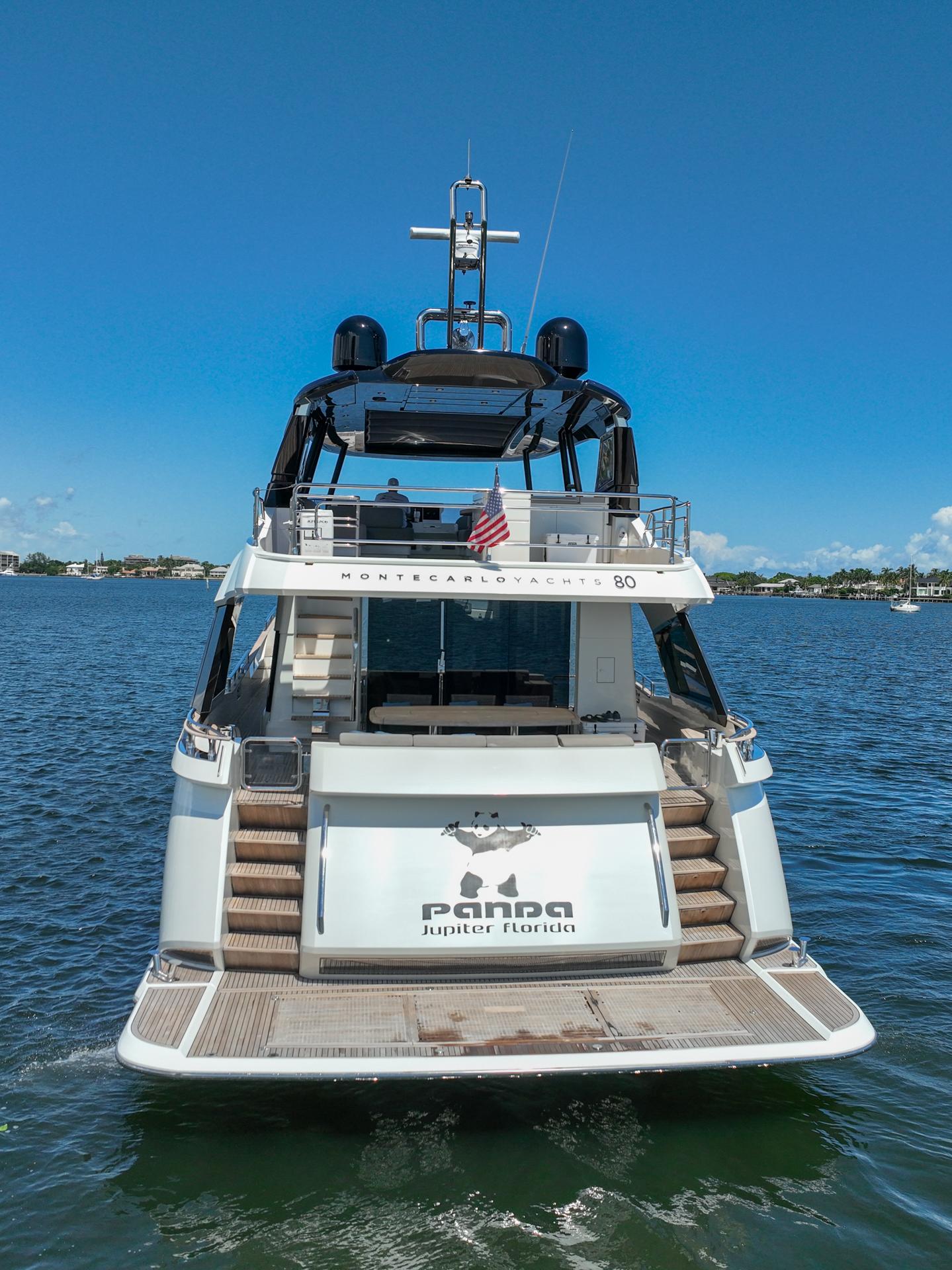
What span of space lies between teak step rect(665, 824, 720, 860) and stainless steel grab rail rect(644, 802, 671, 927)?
0.49m

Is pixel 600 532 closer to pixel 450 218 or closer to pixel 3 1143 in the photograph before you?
pixel 450 218

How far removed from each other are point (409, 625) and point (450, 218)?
A: 4713 mm

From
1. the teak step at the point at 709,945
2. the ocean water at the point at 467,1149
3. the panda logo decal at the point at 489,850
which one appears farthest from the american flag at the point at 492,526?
the ocean water at the point at 467,1149

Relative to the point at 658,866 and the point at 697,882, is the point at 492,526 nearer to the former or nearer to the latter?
the point at 658,866

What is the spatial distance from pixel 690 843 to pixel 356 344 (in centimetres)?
631

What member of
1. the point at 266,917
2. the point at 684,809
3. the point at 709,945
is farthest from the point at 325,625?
the point at 709,945

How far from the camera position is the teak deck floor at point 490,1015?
5824 mm

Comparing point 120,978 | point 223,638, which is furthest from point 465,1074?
point 223,638

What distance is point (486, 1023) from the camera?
20.1 ft

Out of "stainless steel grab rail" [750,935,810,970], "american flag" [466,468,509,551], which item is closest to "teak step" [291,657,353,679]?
"american flag" [466,468,509,551]

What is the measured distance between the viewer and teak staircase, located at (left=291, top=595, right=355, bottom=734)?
344 inches

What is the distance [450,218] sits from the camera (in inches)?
407

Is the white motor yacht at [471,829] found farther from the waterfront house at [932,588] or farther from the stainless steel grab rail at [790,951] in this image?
the waterfront house at [932,588]

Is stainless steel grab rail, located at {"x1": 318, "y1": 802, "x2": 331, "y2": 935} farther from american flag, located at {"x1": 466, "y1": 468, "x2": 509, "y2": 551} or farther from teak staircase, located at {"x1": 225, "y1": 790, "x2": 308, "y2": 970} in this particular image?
american flag, located at {"x1": 466, "y1": 468, "x2": 509, "y2": 551}
